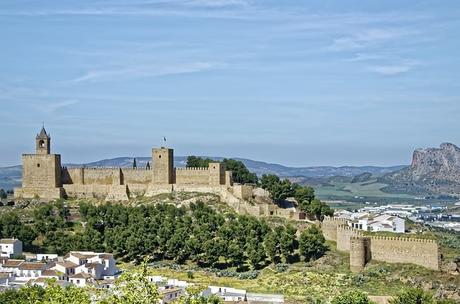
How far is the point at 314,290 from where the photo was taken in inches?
1671

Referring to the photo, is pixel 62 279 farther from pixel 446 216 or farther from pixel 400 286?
pixel 446 216

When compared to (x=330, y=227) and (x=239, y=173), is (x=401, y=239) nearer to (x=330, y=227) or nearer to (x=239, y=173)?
(x=330, y=227)

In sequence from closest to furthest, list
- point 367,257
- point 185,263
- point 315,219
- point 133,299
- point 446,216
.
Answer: point 133,299
point 367,257
point 185,263
point 315,219
point 446,216

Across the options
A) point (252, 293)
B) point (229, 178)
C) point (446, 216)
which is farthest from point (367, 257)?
point (446, 216)

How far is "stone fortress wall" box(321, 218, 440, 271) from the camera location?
145ft

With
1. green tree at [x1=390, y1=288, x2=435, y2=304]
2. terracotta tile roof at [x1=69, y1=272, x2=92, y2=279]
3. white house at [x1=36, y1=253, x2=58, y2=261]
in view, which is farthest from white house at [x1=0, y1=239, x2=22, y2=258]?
green tree at [x1=390, y1=288, x2=435, y2=304]

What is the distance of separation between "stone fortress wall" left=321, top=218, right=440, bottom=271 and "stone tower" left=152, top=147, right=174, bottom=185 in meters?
17.0

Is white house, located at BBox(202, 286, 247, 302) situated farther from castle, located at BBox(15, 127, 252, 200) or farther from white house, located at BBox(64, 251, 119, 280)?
castle, located at BBox(15, 127, 252, 200)

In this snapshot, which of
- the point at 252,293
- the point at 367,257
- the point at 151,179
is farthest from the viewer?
the point at 151,179

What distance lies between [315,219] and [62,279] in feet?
63.6

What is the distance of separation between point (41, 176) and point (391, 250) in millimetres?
28482

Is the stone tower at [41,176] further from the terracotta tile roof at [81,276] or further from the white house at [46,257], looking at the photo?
the terracotta tile roof at [81,276]

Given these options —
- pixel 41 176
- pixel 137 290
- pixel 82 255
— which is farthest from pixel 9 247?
pixel 137 290

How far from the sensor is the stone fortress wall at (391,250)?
44.3 meters
